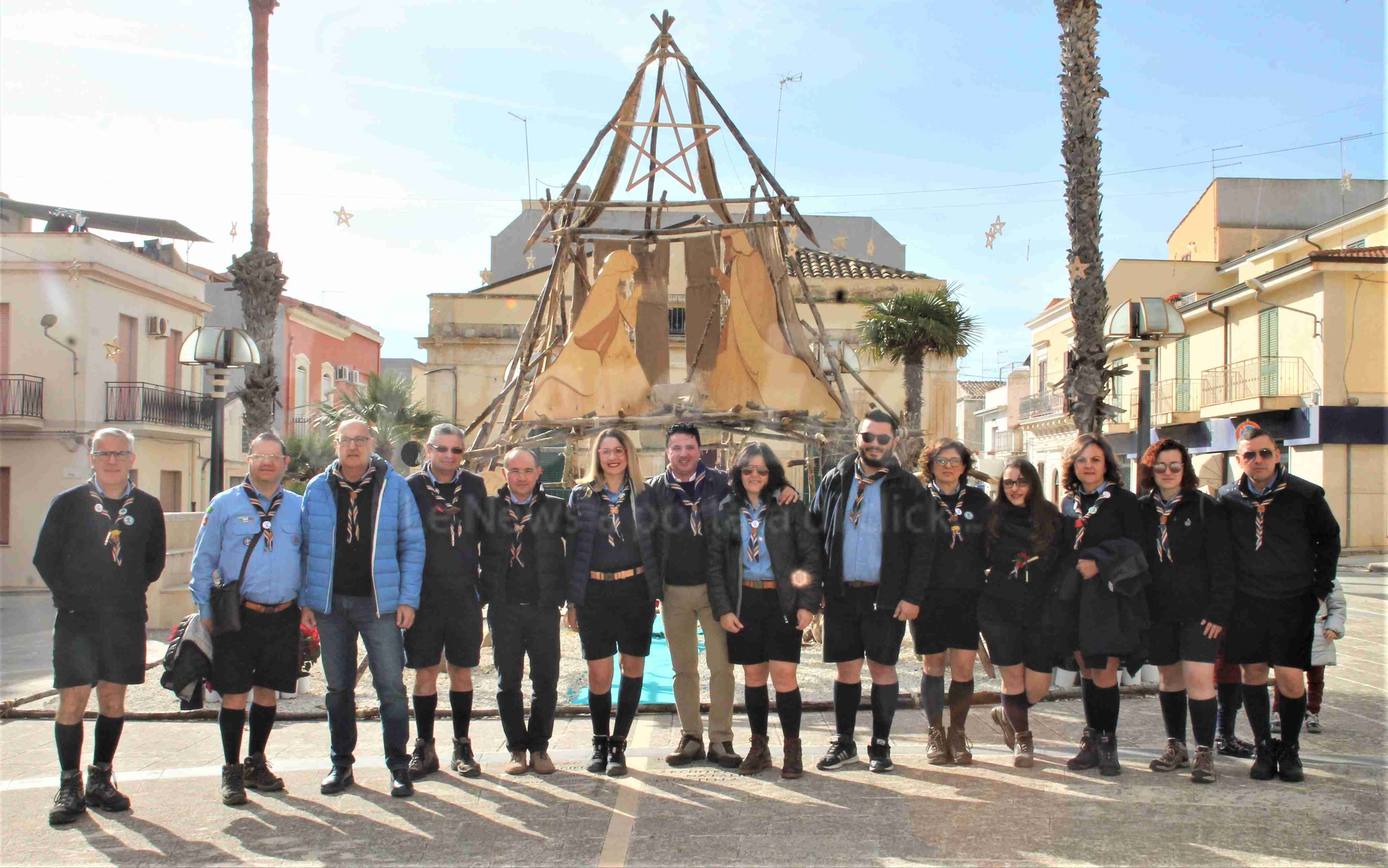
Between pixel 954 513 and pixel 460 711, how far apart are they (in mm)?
2893

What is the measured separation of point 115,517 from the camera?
5.30 m

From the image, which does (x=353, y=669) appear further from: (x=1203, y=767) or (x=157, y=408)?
(x=157, y=408)

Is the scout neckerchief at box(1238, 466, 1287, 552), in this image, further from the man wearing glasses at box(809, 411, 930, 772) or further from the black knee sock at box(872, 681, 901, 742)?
the black knee sock at box(872, 681, 901, 742)

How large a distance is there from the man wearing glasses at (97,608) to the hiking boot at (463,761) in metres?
1.46

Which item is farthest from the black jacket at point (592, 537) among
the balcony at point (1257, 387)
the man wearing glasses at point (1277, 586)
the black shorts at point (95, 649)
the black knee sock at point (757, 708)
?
the balcony at point (1257, 387)

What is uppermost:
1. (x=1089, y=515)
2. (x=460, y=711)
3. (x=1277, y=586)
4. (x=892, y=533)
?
(x=1089, y=515)

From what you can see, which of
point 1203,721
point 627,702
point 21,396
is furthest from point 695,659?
point 21,396

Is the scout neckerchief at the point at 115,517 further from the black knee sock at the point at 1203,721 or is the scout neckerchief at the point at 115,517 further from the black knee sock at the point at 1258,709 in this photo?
the black knee sock at the point at 1258,709

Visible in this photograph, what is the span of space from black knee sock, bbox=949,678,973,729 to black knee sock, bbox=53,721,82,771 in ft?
Result: 14.4

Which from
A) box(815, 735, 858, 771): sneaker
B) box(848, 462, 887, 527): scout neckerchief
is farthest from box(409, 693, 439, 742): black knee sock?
box(848, 462, 887, 527): scout neckerchief

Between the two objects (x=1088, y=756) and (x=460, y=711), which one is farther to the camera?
(x=460, y=711)

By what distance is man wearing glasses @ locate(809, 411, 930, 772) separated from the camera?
5.66 m

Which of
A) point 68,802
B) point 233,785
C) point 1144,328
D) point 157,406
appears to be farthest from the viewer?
point 157,406

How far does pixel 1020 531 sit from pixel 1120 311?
4.22 meters
